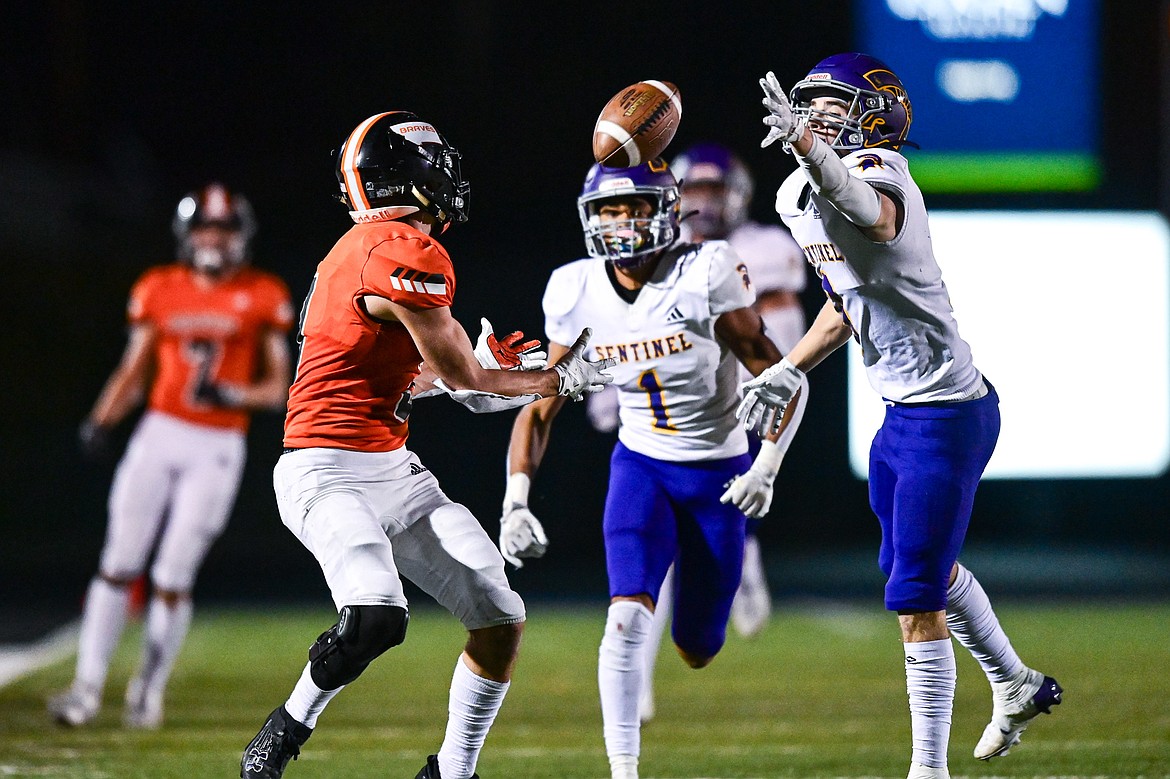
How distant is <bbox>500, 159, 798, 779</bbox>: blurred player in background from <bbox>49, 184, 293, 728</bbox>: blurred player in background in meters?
2.12

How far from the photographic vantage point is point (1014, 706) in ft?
13.5

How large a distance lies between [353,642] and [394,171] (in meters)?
1.17

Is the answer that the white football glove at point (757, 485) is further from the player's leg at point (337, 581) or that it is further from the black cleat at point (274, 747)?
the black cleat at point (274, 747)

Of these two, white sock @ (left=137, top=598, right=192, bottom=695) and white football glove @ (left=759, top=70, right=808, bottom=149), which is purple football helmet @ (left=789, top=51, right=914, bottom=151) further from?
white sock @ (left=137, top=598, right=192, bottom=695)

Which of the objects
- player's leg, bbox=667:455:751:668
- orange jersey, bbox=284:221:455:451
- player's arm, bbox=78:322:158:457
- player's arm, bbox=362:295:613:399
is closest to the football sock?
player's leg, bbox=667:455:751:668

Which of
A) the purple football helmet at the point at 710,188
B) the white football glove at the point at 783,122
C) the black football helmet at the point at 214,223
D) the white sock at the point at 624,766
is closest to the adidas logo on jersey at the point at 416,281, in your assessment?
the white football glove at the point at 783,122

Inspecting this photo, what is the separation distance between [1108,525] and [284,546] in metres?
6.98

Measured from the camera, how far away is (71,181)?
1334 cm

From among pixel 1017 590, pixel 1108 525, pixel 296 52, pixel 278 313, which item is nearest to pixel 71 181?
pixel 296 52

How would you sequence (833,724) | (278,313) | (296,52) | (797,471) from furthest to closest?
(296,52), (797,471), (278,313), (833,724)

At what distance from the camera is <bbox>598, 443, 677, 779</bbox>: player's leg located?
4105 mm

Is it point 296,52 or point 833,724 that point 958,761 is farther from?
point 296,52

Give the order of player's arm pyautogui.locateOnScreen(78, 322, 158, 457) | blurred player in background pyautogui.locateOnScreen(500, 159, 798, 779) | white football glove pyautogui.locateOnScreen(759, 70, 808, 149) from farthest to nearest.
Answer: player's arm pyautogui.locateOnScreen(78, 322, 158, 457) < blurred player in background pyautogui.locateOnScreen(500, 159, 798, 779) < white football glove pyautogui.locateOnScreen(759, 70, 808, 149)

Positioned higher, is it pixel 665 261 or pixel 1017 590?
pixel 665 261
